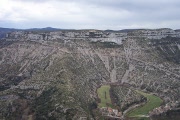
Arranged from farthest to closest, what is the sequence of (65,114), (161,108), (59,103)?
(161,108) → (59,103) → (65,114)

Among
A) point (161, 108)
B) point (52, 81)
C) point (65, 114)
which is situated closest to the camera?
point (65, 114)

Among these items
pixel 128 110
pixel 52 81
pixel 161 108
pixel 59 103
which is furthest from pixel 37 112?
pixel 161 108

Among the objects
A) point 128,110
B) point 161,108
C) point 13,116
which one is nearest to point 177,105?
point 161,108

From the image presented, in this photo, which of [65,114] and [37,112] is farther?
[37,112]

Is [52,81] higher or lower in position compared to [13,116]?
higher

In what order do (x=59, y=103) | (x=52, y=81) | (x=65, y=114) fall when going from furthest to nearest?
1. (x=52, y=81)
2. (x=59, y=103)
3. (x=65, y=114)

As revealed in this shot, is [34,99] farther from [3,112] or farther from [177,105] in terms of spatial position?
[177,105]

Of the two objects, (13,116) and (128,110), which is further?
(128,110)

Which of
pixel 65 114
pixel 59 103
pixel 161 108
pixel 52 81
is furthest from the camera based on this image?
pixel 52 81

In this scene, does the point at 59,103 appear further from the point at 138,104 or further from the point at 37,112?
the point at 138,104
